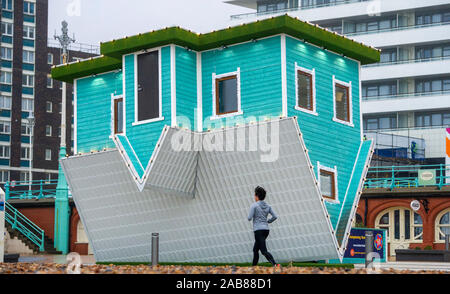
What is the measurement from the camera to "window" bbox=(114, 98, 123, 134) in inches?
1168

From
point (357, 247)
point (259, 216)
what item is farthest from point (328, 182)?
point (259, 216)

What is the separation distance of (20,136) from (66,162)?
6481 cm

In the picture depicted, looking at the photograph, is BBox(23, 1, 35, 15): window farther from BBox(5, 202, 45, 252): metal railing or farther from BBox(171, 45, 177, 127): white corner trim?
BBox(171, 45, 177, 127): white corner trim

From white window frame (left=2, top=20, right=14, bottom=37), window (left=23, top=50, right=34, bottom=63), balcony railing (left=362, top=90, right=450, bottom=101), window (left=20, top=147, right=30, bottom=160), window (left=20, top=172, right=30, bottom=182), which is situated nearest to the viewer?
balcony railing (left=362, top=90, right=450, bottom=101)

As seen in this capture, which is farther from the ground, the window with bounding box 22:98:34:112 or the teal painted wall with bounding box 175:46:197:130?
the window with bounding box 22:98:34:112

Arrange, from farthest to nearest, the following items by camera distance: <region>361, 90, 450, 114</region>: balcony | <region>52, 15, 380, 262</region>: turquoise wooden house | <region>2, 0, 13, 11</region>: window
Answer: <region>2, 0, 13, 11</region>: window < <region>361, 90, 450, 114</region>: balcony < <region>52, 15, 380, 262</region>: turquoise wooden house

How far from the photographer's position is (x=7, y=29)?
9338cm

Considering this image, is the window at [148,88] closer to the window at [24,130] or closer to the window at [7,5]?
the window at [24,130]

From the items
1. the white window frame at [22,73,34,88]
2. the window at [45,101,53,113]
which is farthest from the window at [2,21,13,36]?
the window at [45,101,53,113]

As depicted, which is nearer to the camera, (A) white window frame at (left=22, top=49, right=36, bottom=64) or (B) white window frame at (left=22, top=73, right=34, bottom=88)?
(B) white window frame at (left=22, top=73, right=34, bottom=88)

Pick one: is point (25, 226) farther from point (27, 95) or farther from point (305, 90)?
point (27, 95)

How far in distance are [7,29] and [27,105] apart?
27.2ft

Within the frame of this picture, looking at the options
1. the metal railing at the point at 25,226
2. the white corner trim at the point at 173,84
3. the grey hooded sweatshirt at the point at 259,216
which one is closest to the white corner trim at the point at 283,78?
the white corner trim at the point at 173,84

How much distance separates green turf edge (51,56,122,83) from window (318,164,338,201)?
25.9ft
